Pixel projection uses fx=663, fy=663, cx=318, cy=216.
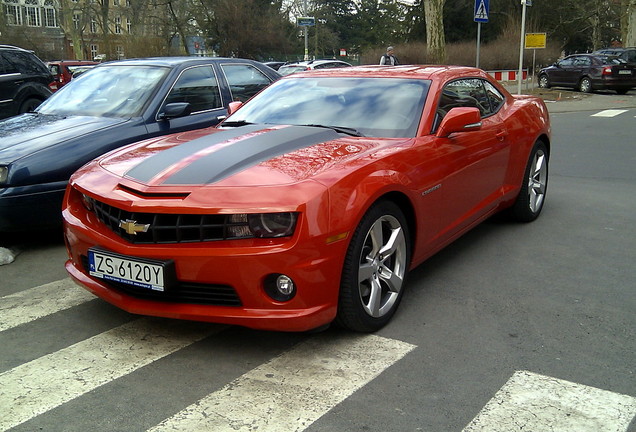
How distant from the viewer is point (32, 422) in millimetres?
2900

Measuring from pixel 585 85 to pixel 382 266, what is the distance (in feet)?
79.0

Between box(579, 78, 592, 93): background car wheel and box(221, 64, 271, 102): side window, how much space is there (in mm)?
20456

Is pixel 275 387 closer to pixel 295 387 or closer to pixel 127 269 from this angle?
pixel 295 387

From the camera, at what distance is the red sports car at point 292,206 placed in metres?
3.35

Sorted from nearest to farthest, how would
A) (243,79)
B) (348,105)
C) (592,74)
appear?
(348,105)
(243,79)
(592,74)

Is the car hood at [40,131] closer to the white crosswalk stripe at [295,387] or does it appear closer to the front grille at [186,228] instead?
the front grille at [186,228]

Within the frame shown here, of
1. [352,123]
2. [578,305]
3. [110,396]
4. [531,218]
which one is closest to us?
[110,396]

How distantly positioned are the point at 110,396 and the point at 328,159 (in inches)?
67.5

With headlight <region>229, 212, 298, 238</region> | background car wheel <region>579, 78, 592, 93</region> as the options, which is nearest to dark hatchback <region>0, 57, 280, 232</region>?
headlight <region>229, 212, 298, 238</region>

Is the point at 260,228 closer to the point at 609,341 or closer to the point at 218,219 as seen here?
the point at 218,219

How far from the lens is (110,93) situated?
22.0 feet

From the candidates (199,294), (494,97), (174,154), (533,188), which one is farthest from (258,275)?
(533,188)

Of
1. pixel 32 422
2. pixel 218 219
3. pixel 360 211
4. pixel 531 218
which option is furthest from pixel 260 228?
pixel 531 218

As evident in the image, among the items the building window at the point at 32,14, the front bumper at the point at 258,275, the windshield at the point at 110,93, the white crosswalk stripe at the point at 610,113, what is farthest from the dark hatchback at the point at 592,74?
the building window at the point at 32,14
